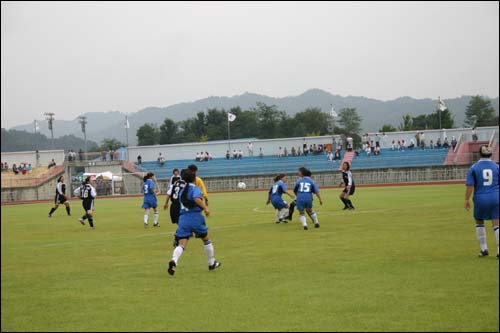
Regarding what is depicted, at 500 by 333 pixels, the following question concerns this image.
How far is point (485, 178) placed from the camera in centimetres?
1199

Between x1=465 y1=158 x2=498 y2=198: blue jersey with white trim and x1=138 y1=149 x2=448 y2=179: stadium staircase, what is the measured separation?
4451cm

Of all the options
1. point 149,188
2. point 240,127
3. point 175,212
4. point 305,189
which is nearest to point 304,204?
point 305,189

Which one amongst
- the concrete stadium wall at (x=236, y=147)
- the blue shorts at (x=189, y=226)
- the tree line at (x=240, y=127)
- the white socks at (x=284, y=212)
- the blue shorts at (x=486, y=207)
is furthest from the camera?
the tree line at (x=240, y=127)

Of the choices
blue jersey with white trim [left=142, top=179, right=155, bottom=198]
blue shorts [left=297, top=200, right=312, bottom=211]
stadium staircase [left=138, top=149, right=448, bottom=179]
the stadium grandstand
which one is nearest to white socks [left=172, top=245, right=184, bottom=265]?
blue shorts [left=297, top=200, right=312, bottom=211]

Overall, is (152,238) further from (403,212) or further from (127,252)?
(403,212)

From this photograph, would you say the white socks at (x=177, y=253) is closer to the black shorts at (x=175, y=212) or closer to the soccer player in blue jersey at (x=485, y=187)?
the soccer player in blue jersey at (x=485, y=187)

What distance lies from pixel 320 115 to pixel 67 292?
12661 centimetres

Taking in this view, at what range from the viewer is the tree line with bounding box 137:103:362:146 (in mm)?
126125

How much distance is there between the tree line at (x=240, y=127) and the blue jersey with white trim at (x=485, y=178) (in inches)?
4347

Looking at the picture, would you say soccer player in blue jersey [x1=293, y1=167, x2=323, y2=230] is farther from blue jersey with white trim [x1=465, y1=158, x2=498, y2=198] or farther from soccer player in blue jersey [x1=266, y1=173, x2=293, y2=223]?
blue jersey with white trim [x1=465, y1=158, x2=498, y2=198]

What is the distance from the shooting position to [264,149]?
245 ft

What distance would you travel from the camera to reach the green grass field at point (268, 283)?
26.0 feet

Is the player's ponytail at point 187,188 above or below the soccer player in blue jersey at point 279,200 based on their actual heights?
above

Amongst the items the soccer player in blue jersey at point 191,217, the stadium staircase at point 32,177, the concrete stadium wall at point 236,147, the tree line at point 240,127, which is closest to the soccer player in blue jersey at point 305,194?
the soccer player in blue jersey at point 191,217
